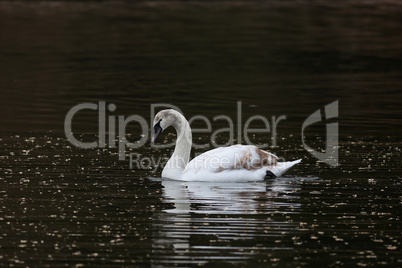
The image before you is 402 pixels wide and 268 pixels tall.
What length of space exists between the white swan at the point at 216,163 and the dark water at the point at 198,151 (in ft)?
0.83

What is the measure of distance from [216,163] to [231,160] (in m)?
0.26

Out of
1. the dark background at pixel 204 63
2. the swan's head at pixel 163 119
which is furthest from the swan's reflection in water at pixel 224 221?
the dark background at pixel 204 63

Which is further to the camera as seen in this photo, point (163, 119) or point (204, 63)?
point (204, 63)

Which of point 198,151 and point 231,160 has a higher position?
point 198,151

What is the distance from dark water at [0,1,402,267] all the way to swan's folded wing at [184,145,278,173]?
0.35 meters

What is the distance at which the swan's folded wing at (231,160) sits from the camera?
48.0 feet

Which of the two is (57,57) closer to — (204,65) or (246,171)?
(204,65)

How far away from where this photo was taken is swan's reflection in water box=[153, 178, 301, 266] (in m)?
10.6

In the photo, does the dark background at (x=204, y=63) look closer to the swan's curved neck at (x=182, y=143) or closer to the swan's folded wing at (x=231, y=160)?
the swan's folded wing at (x=231, y=160)

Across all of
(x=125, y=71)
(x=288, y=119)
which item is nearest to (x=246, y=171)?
(x=288, y=119)

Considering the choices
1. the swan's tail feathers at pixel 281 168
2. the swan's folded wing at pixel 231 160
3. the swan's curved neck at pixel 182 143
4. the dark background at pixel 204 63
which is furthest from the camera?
the dark background at pixel 204 63

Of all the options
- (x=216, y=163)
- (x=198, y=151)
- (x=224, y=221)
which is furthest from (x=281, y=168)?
(x=224, y=221)

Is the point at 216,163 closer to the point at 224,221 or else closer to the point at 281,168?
Answer: the point at 281,168

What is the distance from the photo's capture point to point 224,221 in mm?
11992
